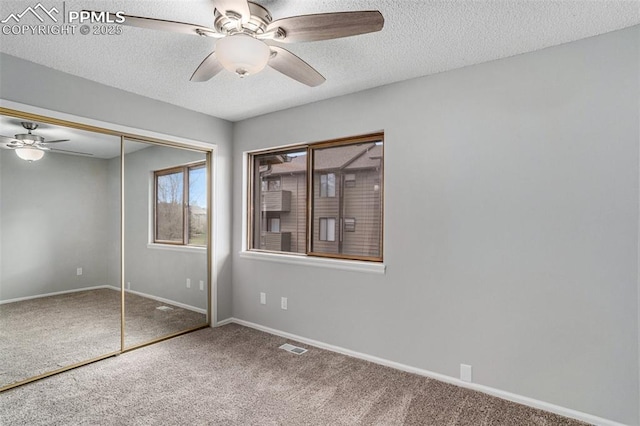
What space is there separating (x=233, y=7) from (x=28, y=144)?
7.42 feet

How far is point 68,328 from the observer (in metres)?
2.98

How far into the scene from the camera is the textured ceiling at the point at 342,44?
6.06ft

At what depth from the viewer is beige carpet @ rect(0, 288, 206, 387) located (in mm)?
2598

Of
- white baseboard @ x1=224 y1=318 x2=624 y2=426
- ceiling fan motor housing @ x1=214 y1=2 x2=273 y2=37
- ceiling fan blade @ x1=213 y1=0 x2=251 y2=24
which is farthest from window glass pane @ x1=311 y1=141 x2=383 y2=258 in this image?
ceiling fan blade @ x1=213 y1=0 x2=251 y2=24

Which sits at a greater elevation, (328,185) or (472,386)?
(328,185)

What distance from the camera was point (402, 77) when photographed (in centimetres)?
280

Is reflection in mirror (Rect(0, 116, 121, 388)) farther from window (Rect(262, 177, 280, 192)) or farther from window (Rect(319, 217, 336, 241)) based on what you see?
window (Rect(319, 217, 336, 241))

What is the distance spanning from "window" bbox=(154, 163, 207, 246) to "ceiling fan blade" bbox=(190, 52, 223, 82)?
162cm

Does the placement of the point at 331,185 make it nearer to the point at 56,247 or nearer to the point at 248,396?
the point at 248,396

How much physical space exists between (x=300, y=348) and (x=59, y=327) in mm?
2137

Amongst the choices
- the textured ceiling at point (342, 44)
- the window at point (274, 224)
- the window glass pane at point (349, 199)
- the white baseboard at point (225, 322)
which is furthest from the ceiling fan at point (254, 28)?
the white baseboard at point (225, 322)

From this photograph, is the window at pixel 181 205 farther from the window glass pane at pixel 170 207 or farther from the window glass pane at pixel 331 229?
the window glass pane at pixel 331 229

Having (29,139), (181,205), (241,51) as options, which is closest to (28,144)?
(29,139)

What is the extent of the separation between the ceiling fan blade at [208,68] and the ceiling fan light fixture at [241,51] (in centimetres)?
32
